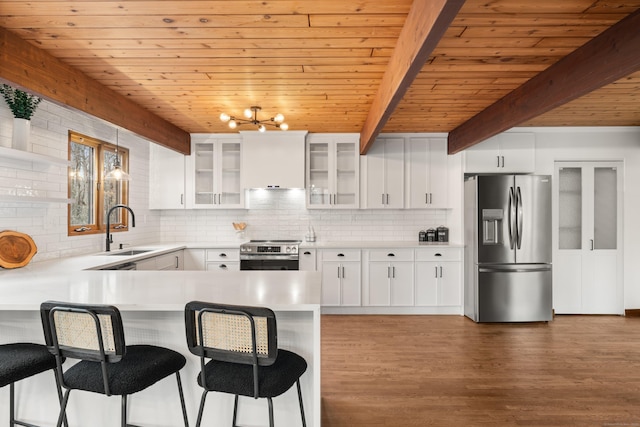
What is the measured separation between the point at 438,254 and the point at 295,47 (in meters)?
3.33

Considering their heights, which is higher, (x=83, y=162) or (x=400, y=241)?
(x=83, y=162)

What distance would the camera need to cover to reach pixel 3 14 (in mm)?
2039

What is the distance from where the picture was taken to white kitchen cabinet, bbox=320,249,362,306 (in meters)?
4.80

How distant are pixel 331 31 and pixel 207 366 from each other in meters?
1.97

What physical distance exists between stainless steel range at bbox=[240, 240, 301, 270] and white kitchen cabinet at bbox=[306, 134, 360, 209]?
726 mm

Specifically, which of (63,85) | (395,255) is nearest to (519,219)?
(395,255)

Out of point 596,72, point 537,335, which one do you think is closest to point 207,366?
point 596,72

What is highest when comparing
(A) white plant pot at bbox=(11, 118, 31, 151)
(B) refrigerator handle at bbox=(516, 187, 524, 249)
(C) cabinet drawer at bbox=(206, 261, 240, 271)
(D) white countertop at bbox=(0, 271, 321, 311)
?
(A) white plant pot at bbox=(11, 118, 31, 151)

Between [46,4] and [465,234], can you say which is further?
[465,234]

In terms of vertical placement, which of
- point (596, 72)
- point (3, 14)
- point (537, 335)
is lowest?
point (537, 335)

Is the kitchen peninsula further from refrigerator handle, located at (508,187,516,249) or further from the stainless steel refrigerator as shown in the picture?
refrigerator handle, located at (508,187,516,249)

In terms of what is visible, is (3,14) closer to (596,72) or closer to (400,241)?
(596,72)

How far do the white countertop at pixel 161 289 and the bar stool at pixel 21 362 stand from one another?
22 cm

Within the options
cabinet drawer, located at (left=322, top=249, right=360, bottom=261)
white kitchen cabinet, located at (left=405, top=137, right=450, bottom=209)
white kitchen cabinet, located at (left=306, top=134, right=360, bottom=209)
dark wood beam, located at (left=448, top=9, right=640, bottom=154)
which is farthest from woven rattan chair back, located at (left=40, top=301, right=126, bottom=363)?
white kitchen cabinet, located at (left=405, top=137, right=450, bottom=209)
